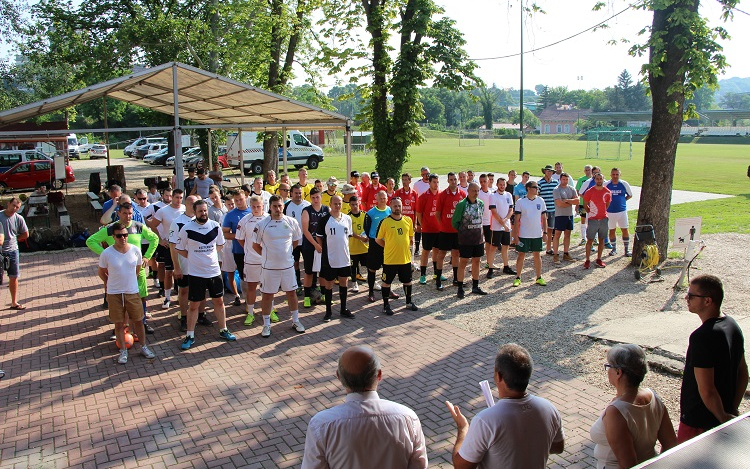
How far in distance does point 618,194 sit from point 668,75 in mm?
2537

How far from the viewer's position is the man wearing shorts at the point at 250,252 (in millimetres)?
8469

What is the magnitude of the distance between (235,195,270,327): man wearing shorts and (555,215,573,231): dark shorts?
635 cm

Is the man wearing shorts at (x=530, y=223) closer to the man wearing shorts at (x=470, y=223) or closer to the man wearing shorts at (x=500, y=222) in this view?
the man wearing shorts at (x=500, y=222)

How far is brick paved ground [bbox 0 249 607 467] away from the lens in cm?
525

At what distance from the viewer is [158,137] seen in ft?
186

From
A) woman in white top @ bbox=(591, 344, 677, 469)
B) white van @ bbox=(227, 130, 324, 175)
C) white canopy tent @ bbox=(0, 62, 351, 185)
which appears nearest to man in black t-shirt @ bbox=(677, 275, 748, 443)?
woman in white top @ bbox=(591, 344, 677, 469)

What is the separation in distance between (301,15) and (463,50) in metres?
9.28

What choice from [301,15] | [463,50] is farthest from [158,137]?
[463,50]

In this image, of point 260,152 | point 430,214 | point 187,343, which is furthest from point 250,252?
point 260,152

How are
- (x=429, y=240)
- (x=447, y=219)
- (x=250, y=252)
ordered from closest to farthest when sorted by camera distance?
(x=250, y=252) → (x=447, y=219) → (x=429, y=240)

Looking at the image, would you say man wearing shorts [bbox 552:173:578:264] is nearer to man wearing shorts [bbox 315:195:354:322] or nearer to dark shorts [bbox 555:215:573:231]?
dark shorts [bbox 555:215:573:231]

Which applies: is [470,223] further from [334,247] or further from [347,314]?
[347,314]

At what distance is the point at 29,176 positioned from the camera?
27406 millimetres

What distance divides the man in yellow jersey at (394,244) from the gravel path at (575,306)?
2.85ft
